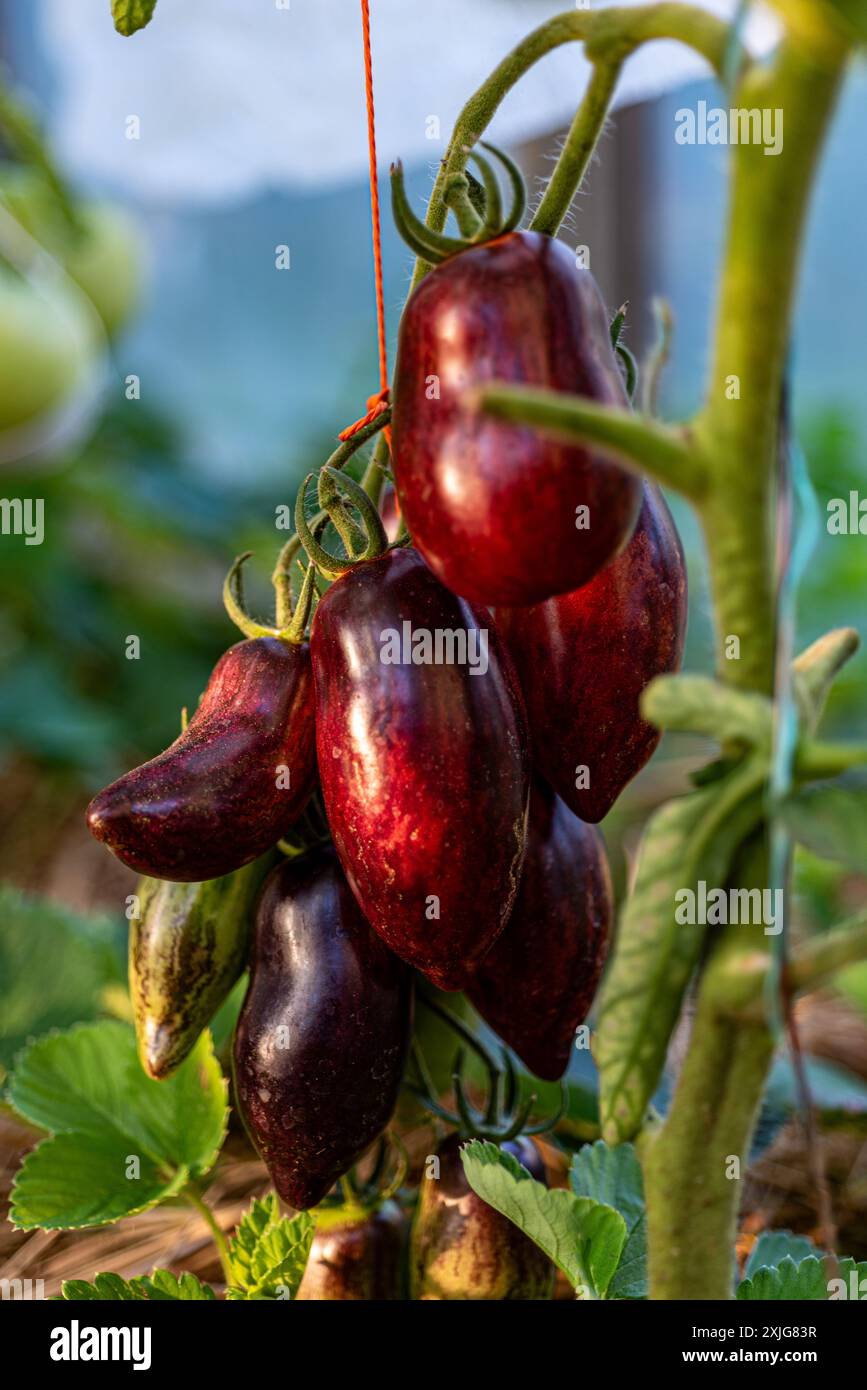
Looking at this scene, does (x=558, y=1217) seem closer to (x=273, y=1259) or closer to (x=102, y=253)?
(x=273, y=1259)

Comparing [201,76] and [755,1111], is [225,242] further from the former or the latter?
[755,1111]

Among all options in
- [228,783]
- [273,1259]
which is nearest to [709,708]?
[228,783]

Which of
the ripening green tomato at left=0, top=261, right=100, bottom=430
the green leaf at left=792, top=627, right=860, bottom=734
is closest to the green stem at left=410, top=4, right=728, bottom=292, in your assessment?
the green leaf at left=792, top=627, right=860, bottom=734

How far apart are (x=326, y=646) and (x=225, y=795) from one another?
5 cm

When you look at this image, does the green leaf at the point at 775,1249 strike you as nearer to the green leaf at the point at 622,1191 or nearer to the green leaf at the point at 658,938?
the green leaf at the point at 622,1191

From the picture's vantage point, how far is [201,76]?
1.49 m

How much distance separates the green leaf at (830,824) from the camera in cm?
23

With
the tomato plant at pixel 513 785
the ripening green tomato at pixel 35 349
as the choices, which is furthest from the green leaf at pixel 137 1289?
the ripening green tomato at pixel 35 349

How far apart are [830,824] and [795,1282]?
18 centimetres

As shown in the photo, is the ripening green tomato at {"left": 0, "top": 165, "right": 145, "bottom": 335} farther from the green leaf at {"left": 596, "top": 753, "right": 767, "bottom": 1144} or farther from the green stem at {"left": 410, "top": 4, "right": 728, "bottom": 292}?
the green leaf at {"left": 596, "top": 753, "right": 767, "bottom": 1144}

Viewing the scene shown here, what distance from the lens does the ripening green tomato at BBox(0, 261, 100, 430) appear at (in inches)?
41.9

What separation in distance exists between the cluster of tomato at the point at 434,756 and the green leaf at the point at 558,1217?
0.11 feet

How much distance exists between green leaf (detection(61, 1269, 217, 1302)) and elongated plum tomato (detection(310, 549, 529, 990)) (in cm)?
14

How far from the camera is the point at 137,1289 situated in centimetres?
37
